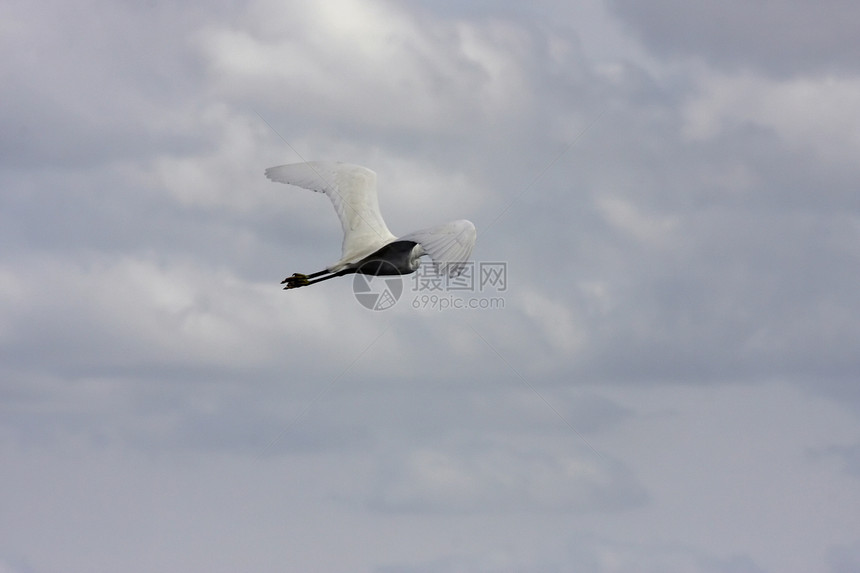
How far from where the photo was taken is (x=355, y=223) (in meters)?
44.6

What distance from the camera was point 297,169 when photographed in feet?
148

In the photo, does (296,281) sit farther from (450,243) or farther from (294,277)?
(450,243)

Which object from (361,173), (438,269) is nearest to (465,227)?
(438,269)

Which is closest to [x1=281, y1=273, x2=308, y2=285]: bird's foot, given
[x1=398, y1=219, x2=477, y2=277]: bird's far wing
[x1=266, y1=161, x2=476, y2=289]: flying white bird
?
[x1=266, y1=161, x2=476, y2=289]: flying white bird

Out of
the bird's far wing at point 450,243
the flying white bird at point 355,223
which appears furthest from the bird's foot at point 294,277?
the bird's far wing at point 450,243

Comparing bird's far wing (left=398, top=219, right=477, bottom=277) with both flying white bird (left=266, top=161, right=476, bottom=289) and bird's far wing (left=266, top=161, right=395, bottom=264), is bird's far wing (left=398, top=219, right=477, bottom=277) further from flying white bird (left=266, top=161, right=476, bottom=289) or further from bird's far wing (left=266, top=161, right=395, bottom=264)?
bird's far wing (left=266, top=161, right=395, bottom=264)

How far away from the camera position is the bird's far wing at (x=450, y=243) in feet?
113

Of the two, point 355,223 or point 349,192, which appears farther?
point 349,192

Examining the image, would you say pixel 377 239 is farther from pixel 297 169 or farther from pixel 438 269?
pixel 438 269

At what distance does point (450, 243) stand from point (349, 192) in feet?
34.3

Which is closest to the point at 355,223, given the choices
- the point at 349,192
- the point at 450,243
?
the point at 349,192

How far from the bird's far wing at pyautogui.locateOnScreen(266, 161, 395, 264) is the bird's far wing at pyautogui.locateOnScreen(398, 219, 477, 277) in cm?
648

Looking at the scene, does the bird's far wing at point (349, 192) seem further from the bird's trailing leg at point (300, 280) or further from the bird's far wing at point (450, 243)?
the bird's far wing at point (450, 243)

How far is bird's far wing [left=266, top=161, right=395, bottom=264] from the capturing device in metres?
43.9
